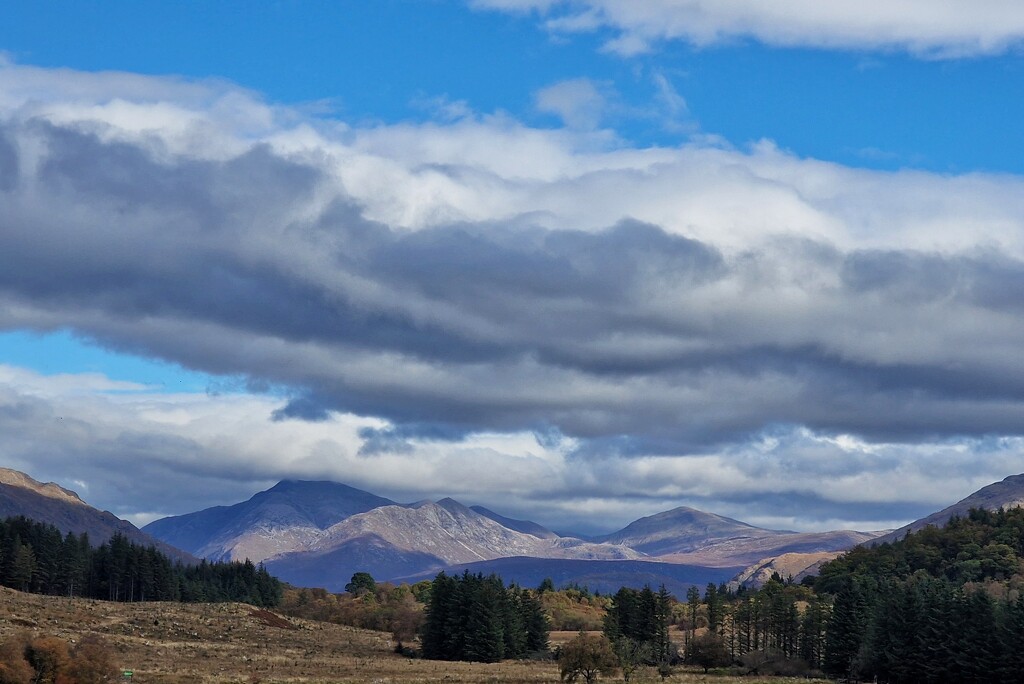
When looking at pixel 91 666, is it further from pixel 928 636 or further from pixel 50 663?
pixel 928 636

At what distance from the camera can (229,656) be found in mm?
161125

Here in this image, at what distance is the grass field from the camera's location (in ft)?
449

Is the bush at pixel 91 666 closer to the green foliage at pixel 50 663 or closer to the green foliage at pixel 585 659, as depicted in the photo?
the green foliage at pixel 50 663

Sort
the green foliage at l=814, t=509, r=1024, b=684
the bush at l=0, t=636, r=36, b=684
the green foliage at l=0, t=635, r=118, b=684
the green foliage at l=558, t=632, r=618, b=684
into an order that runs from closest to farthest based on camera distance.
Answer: the bush at l=0, t=636, r=36, b=684 < the green foliage at l=0, t=635, r=118, b=684 < the green foliage at l=558, t=632, r=618, b=684 < the green foliage at l=814, t=509, r=1024, b=684

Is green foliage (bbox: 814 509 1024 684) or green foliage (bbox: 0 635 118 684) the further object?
green foliage (bbox: 814 509 1024 684)

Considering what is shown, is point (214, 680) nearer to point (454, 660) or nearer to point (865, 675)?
point (454, 660)

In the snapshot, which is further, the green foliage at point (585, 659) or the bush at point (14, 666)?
the green foliage at point (585, 659)

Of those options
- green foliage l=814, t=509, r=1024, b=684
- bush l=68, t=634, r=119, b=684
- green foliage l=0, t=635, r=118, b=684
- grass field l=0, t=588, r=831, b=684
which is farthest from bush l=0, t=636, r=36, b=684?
green foliage l=814, t=509, r=1024, b=684

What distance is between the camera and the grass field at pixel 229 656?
137 meters

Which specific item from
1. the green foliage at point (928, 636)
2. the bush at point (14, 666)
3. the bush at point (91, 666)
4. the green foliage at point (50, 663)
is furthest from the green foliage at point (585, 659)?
the bush at point (14, 666)

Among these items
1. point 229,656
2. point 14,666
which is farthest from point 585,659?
point 14,666

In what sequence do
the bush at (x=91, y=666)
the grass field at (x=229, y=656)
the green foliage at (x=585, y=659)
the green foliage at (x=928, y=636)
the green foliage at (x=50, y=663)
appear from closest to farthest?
the green foliage at (x=50, y=663) < the bush at (x=91, y=666) < the grass field at (x=229, y=656) < the green foliage at (x=585, y=659) < the green foliage at (x=928, y=636)

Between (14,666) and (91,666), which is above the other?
(14,666)

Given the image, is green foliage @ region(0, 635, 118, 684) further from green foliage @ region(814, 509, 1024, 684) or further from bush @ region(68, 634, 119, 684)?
green foliage @ region(814, 509, 1024, 684)
